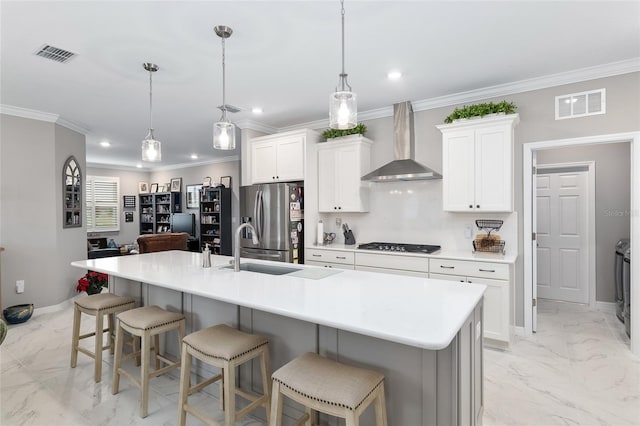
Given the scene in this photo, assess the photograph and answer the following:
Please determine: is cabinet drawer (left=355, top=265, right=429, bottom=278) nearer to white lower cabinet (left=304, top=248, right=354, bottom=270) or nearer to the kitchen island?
white lower cabinet (left=304, top=248, right=354, bottom=270)

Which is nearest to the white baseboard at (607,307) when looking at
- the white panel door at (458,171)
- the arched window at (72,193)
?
the white panel door at (458,171)

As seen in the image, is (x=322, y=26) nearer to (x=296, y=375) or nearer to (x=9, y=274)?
(x=296, y=375)

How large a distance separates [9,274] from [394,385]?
494 centimetres

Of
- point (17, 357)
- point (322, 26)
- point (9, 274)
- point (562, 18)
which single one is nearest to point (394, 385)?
point (322, 26)

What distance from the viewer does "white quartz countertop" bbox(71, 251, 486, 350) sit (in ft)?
4.49

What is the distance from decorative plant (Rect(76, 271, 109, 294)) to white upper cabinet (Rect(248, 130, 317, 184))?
2613mm

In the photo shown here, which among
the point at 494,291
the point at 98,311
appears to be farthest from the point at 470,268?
the point at 98,311

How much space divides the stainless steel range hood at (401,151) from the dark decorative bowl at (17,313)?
4.37m

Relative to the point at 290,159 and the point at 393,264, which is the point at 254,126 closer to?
the point at 290,159

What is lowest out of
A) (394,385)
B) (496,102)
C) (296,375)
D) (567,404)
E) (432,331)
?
(567,404)

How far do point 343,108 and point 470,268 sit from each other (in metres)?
2.18

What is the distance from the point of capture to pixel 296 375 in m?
1.57

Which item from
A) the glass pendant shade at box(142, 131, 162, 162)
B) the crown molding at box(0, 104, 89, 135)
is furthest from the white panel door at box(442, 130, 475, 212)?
the crown molding at box(0, 104, 89, 135)

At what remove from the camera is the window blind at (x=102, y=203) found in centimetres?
888
